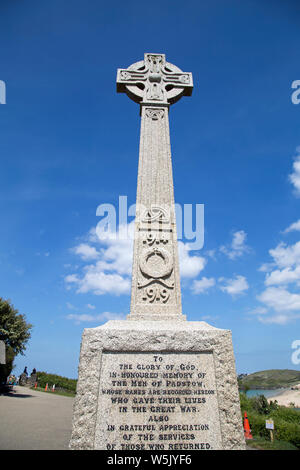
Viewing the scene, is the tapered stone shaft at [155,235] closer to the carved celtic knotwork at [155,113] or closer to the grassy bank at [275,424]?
the carved celtic knotwork at [155,113]

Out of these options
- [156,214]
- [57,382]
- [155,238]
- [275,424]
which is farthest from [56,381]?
[156,214]

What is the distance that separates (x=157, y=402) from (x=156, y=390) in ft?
0.42

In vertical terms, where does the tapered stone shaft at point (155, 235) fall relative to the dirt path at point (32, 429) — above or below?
above

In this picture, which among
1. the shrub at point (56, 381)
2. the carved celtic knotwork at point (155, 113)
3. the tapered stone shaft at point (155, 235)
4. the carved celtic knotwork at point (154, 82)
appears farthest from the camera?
the shrub at point (56, 381)

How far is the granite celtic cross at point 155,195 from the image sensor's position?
4.32m

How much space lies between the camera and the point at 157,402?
3.11 metres

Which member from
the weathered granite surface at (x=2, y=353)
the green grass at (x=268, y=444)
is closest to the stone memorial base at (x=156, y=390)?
the green grass at (x=268, y=444)

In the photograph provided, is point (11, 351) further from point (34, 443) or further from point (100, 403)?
Result: point (100, 403)

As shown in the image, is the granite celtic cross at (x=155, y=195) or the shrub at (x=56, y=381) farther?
the shrub at (x=56, y=381)

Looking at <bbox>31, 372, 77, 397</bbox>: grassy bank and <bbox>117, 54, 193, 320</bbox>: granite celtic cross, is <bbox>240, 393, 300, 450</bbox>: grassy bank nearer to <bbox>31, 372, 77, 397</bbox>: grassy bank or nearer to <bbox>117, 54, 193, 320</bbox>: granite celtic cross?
<bbox>117, 54, 193, 320</bbox>: granite celtic cross

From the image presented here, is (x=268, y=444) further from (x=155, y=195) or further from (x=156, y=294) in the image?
(x=155, y=195)

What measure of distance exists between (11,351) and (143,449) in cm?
1916

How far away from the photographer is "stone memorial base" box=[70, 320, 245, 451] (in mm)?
2947
